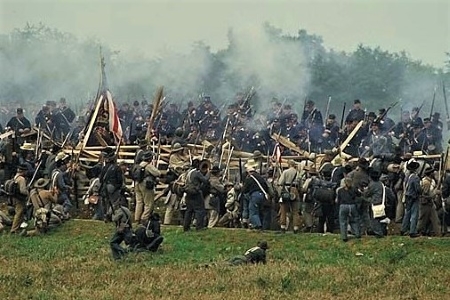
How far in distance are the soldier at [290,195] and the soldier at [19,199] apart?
22.5 feet

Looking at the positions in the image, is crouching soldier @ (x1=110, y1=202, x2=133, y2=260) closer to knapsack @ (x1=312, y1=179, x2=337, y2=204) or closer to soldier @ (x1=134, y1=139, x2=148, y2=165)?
soldier @ (x1=134, y1=139, x2=148, y2=165)

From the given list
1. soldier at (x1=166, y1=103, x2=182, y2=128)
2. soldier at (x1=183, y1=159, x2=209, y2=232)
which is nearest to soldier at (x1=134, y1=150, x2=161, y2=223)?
soldier at (x1=183, y1=159, x2=209, y2=232)

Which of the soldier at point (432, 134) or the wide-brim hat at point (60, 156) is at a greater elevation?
the soldier at point (432, 134)

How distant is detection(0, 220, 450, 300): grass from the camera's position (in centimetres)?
1958

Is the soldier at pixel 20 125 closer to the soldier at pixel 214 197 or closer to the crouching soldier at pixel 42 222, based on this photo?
the crouching soldier at pixel 42 222

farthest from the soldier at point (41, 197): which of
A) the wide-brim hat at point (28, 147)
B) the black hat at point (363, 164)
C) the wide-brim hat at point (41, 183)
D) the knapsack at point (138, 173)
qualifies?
the black hat at point (363, 164)

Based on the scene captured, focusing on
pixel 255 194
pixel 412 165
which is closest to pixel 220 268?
pixel 255 194

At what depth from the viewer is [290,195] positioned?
26.4m

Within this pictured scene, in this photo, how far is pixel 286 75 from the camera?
4425 centimetres

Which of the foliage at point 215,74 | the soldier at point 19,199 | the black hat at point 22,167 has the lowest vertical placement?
the soldier at point 19,199

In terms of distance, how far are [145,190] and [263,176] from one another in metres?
3.36

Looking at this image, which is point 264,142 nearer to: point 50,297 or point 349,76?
point 50,297

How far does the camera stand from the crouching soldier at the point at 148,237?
24219mm

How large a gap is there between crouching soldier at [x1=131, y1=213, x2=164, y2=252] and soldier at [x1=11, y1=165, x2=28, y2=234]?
472 cm
